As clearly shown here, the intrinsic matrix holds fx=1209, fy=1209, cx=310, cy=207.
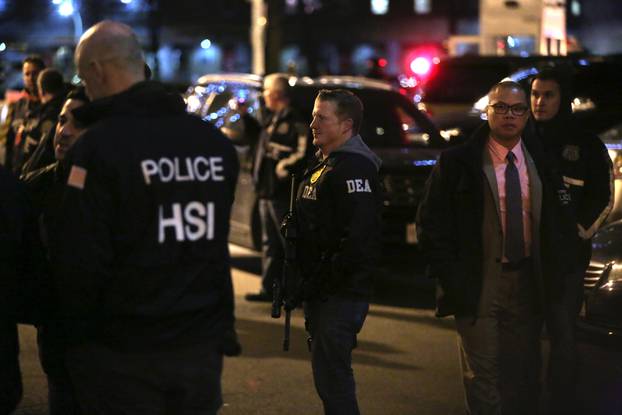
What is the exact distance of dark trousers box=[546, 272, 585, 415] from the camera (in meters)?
6.00

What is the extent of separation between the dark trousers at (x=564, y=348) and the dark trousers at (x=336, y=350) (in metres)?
1.12

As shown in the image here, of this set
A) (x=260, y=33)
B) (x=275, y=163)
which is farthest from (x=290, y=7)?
(x=275, y=163)

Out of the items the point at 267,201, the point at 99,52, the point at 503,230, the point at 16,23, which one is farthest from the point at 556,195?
the point at 16,23

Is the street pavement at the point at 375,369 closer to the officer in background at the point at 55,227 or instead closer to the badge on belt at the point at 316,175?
the badge on belt at the point at 316,175

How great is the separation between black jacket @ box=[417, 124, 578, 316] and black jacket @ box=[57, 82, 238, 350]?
1909mm

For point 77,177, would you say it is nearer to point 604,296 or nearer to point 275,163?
point 604,296

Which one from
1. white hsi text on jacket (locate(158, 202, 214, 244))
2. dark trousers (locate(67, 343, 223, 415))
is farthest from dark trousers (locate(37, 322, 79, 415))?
white hsi text on jacket (locate(158, 202, 214, 244))

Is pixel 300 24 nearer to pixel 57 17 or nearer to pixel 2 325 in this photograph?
pixel 57 17

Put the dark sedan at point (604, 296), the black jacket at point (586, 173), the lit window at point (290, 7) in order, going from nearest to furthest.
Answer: the dark sedan at point (604, 296) < the black jacket at point (586, 173) < the lit window at point (290, 7)

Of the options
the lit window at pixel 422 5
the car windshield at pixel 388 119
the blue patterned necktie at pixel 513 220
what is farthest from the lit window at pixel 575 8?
the blue patterned necktie at pixel 513 220

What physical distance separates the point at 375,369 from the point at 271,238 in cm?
264

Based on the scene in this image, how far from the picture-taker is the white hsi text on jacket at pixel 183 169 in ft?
11.8

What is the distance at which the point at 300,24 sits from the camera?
70.5 meters

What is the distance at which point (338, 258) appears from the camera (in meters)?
5.29
